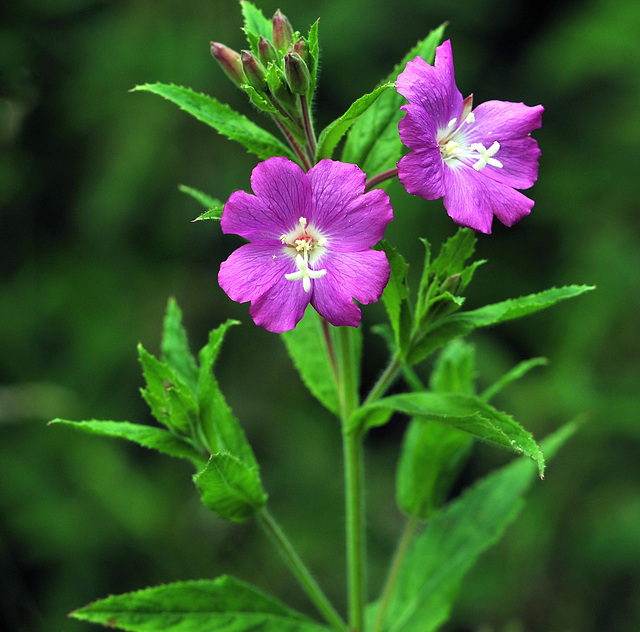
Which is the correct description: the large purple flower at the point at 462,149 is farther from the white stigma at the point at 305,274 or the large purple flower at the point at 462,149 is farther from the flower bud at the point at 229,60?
the flower bud at the point at 229,60

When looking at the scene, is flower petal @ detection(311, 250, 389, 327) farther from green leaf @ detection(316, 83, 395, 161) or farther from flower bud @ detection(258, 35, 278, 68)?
flower bud @ detection(258, 35, 278, 68)

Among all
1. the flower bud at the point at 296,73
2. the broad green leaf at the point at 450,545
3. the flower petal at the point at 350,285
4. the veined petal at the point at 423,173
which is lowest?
the broad green leaf at the point at 450,545

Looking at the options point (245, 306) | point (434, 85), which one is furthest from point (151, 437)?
point (245, 306)

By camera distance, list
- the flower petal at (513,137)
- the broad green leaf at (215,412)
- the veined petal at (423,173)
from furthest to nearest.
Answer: the broad green leaf at (215,412)
the flower petal at (513,137)
the veined petal at (423,173)

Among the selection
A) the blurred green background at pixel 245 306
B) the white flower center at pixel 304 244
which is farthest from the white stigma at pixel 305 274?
the blurred green background at pixel 245 306

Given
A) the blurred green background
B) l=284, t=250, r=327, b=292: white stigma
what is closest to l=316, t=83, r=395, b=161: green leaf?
l=284, t=250, r=327, b=292: white stigma

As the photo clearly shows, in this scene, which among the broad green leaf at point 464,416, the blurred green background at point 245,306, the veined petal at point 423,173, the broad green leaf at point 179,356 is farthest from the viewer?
the blurred green background at point 245,306
